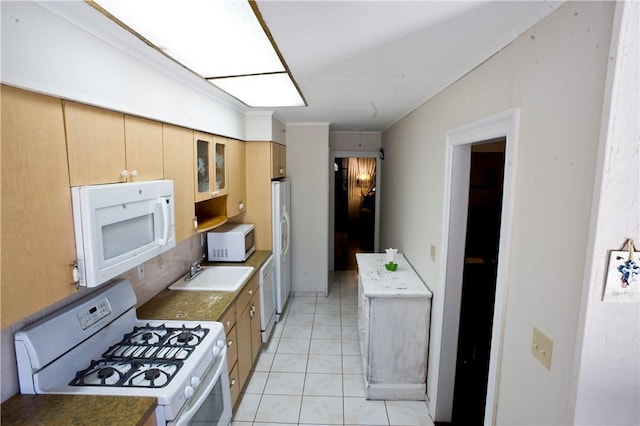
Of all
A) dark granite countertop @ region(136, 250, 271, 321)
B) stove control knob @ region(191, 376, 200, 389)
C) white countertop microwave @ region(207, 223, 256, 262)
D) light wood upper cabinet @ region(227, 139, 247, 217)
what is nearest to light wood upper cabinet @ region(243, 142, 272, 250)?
light wood upper cabinet @ region(227, 139, 247, 217)

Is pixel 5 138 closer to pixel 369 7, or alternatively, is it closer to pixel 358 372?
pixel 369 7

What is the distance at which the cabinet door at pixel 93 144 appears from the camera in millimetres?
1204

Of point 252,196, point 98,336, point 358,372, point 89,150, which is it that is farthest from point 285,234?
point 89,150

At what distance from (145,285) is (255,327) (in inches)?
43.2

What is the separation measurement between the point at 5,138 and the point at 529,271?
185 centimetres

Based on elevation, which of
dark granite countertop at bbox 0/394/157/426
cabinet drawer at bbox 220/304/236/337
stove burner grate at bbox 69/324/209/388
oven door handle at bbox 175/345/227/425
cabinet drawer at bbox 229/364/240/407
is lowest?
cabinet drawer at bbox 229/364/240/407

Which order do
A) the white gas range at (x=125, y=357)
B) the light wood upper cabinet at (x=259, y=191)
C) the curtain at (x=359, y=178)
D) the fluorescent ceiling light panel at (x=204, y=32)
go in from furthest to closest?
the curtain at (x=359, y=178), the light wood upper cabinet at (x=259, y=191), the white gas range at (x=125, y=357), the fluorescent ceiling light panel at (x=204, y=32)

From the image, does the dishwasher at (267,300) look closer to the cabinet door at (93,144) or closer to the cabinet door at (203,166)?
the cabinet door at (203,166)

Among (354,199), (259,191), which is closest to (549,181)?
(259,191)

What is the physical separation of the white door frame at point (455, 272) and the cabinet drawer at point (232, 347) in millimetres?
1486

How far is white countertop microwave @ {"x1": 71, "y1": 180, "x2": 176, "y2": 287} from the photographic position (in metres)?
1.20

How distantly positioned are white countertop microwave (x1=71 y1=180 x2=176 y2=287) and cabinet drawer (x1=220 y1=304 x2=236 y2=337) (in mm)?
663

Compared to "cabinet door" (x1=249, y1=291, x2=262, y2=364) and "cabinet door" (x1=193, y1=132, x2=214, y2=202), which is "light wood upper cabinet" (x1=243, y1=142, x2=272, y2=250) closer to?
"cabinet door" (x1=249, y1=291, x2=262, y2=364)

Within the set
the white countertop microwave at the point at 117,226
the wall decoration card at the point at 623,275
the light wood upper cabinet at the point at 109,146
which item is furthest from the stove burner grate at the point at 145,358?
the wall decoration card at the point at 623,275
